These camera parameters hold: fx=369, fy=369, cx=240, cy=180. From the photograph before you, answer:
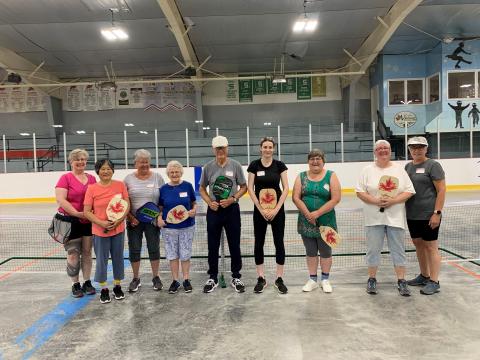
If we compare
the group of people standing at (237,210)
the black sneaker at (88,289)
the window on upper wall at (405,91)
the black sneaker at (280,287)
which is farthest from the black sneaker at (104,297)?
the window on upper wall at (405,91)

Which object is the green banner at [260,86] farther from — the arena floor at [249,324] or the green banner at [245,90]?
the arena floor at [249,324]

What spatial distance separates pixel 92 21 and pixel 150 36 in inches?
81.9

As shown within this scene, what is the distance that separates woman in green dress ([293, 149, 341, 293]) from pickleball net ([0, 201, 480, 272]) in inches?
20.8

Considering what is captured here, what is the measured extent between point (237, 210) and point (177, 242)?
26.8 inches

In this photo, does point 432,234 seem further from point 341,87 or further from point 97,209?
point 341,87

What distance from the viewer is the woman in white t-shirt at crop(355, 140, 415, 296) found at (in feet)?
11.2

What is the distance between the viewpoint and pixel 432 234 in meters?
3.48

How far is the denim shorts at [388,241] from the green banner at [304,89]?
15702 mm

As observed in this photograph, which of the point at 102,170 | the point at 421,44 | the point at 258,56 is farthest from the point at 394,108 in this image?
the point at 102,170

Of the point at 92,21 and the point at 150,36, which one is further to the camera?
the point at 150,36

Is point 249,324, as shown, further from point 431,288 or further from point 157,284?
point 431,288

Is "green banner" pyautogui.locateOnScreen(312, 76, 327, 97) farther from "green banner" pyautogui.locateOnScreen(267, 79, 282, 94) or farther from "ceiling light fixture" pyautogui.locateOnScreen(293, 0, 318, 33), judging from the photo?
"ceiling light fixture" pyautogui.locateOnScreen(293, 0, 318, 33)

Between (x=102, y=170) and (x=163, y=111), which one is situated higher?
(x=163, y=111)

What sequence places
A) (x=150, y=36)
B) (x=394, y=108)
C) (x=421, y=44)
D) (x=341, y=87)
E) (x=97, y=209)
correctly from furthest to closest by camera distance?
1. (x=341, y=87)
2. (x=394, y=108)
3. (x=421, y=44)
4. (x=150, y=36)
5. (x=97, y=209)
